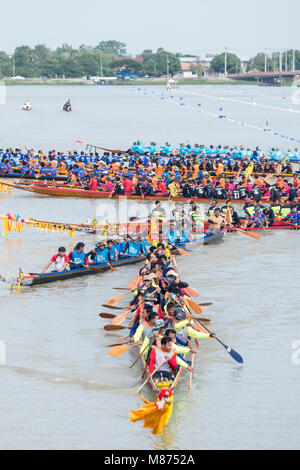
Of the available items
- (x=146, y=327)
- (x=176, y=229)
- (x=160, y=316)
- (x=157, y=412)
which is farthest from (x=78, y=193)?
(x=157, y=412)

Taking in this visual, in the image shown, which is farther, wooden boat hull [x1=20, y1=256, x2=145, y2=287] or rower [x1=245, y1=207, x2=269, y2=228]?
rower [x1=245, y1=207, x2=269, y2=228]

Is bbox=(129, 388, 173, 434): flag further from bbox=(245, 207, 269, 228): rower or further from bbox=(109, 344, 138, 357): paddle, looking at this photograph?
bbox=(245, 207, 269, 228): rower

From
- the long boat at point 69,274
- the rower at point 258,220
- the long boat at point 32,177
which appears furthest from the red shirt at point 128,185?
the long boat at point 69,274

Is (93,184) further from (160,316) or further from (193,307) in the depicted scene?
(160,316)

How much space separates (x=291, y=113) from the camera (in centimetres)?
12288

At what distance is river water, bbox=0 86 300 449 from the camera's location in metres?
14.1

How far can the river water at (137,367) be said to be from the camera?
46.4 ft

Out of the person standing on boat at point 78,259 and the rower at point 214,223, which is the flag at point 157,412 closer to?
the person standing on boat at point 78,259

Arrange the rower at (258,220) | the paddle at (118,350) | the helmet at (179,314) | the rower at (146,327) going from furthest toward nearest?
the rower at (258,220), the helmet at (179,314), the paddle at (118,350), the rower at (146,327)

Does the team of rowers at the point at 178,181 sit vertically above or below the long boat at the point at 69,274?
above

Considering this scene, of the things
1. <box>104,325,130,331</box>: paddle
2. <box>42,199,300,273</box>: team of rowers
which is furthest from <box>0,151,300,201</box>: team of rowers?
<box>104,325,130,331</box>: paddle
